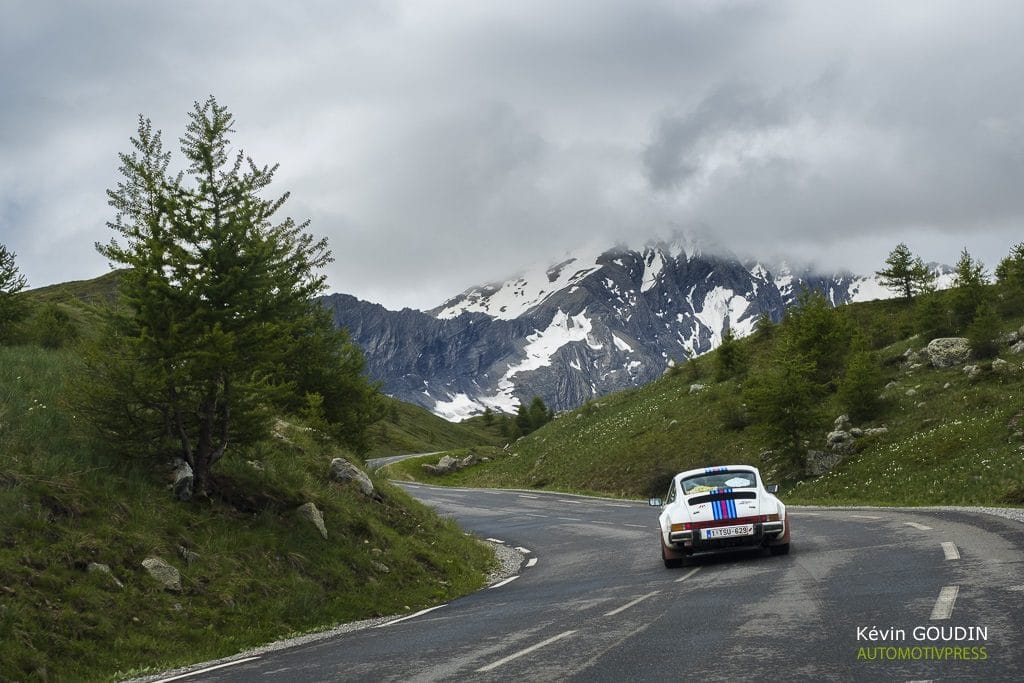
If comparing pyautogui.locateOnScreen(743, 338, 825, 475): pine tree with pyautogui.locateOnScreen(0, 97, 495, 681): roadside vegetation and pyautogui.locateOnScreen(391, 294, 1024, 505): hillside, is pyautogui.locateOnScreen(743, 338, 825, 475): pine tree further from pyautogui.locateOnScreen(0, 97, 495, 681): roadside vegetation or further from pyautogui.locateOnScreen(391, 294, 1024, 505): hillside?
pyautogui.locateOnScreen(0, 97, 495, 681): roadside vegetation

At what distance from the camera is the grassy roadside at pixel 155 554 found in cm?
971

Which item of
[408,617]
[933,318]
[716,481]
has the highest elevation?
[933,318]

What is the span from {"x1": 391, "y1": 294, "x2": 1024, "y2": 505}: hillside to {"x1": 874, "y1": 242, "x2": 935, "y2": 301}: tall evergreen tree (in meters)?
1.46

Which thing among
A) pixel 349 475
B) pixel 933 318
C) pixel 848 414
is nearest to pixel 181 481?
pixel 349 475

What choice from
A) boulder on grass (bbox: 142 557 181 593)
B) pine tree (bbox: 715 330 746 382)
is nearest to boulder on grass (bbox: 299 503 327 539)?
boulder on grass (bbox: 142 557 181 593)

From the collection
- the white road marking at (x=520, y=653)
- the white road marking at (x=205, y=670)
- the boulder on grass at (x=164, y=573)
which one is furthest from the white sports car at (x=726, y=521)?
the boulder on grass at (x=164, y=573)

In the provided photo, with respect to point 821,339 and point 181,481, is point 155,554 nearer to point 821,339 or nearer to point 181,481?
point 181,481

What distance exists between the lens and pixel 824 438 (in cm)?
3762

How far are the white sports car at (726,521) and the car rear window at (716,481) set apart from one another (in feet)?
0.06

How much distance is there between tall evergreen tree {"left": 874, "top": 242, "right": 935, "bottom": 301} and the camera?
5497cm

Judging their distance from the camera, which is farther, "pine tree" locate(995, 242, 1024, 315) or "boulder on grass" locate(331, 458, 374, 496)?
"pine tree" locate(995, 242, 1024, 315)

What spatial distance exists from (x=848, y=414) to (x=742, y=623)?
33465mm

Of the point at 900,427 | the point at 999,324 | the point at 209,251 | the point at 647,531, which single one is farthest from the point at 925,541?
the point at 999,324

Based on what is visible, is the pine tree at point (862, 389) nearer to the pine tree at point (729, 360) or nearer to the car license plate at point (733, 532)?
the pine tree at point (729, 360)
